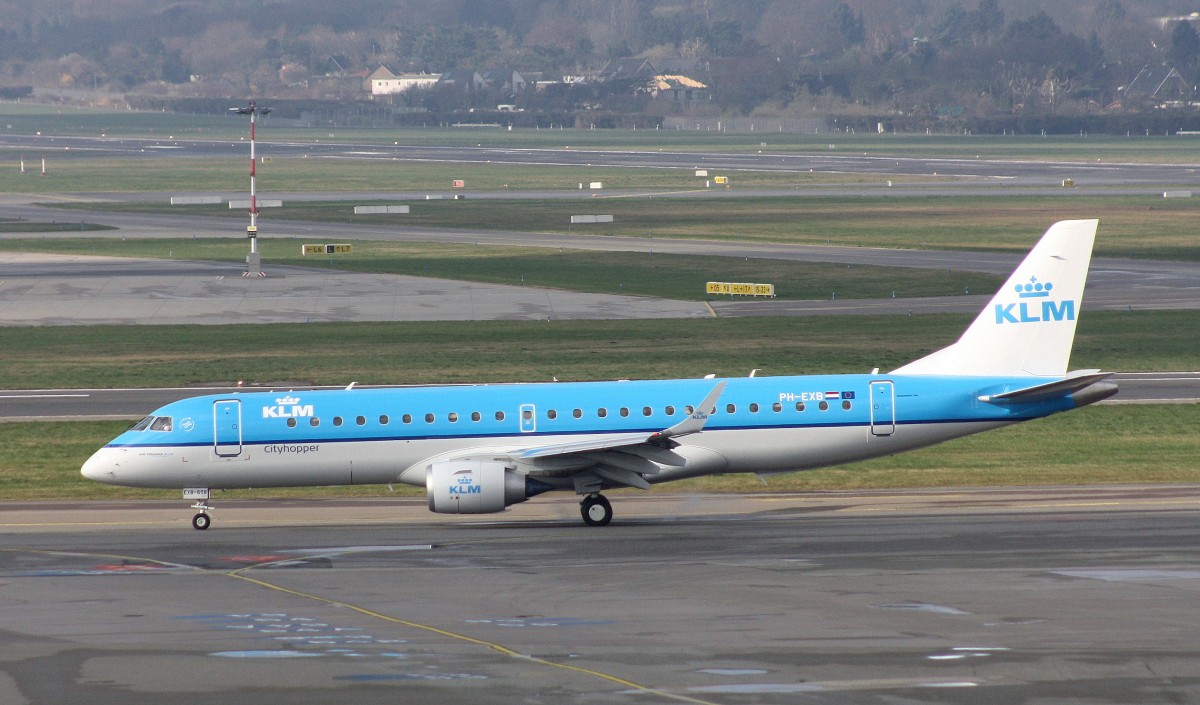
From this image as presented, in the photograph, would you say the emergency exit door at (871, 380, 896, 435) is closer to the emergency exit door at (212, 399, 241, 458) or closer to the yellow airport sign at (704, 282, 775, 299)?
the emergency exit door at (212, 399, 241, 458)

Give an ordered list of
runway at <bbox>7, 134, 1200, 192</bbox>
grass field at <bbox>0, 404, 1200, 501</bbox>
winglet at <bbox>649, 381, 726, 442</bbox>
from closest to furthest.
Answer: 1. winglet at <bbox>649, 381, 726, 442</bbox>
2. grass field at <bbox>0, 404, 1200, 501</bbox>
3. runway at <bbox>7, 134, 1200, 192</bbox>

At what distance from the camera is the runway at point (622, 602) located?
21.4 meters

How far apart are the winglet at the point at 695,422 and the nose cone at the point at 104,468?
13089 millimetres

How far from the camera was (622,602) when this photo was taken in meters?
26.4

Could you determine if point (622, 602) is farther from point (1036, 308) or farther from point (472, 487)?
point (1036, 308)

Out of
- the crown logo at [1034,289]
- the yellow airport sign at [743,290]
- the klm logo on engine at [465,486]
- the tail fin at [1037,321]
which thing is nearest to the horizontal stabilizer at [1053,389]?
the tail fin at [1037,321]

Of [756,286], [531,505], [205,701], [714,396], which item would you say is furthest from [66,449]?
[756,286]

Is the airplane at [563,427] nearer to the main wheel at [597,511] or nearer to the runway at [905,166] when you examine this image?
the main wheel at [597,511]

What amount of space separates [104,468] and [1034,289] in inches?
914

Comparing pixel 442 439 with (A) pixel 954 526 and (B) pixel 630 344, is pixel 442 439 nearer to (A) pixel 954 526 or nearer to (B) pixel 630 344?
(A) pixel 954 526

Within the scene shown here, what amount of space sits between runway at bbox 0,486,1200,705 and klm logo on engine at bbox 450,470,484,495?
109cm

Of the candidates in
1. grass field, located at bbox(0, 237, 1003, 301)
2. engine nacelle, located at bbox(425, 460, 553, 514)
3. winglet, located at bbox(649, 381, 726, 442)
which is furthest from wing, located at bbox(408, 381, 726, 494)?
grass field, located at bbox(0, 237, 1003, 301)

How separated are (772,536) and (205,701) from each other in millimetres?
15344

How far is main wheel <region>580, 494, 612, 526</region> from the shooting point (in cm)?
3456
